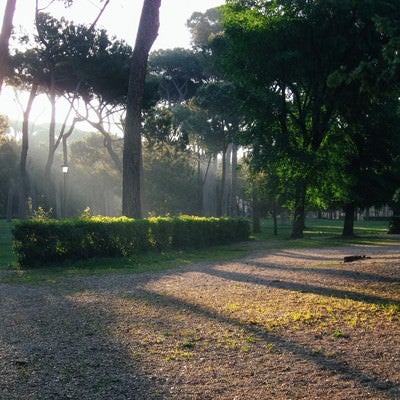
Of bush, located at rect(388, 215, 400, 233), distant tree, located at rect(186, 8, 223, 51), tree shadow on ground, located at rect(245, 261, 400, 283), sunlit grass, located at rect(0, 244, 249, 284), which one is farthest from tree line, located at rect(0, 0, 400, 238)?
distant tree, located at rect(186, 8, 223, 51)

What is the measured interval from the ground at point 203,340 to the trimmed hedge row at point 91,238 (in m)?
3.23

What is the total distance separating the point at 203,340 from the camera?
198 inches

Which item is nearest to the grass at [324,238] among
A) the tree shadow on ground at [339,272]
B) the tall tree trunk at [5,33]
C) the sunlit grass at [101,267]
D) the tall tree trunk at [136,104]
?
the tall tree trunk at [136,104]

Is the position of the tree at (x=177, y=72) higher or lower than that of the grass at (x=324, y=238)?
higher

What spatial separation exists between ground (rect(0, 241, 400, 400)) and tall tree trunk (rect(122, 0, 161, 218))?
768 cm

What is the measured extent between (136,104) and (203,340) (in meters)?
12.2

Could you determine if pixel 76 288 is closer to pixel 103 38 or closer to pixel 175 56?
pixel 103 38

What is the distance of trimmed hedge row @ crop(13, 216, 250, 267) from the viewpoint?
12.0 metres

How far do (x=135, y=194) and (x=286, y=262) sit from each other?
5.73 meters

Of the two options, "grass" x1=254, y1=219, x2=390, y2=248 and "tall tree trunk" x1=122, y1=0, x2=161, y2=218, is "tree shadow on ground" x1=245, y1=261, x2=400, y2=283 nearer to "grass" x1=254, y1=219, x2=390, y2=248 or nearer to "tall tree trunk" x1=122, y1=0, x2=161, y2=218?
"tall tree trunk" x1=122, y1=0, x2=161, y2=218

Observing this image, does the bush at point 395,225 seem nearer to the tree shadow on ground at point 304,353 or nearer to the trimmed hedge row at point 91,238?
the trimmed hedge row at point 91,238

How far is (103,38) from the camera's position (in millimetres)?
26219

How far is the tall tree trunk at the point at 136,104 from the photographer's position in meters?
16.2

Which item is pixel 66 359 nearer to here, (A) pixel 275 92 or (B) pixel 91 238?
(B) pixel 91 238
